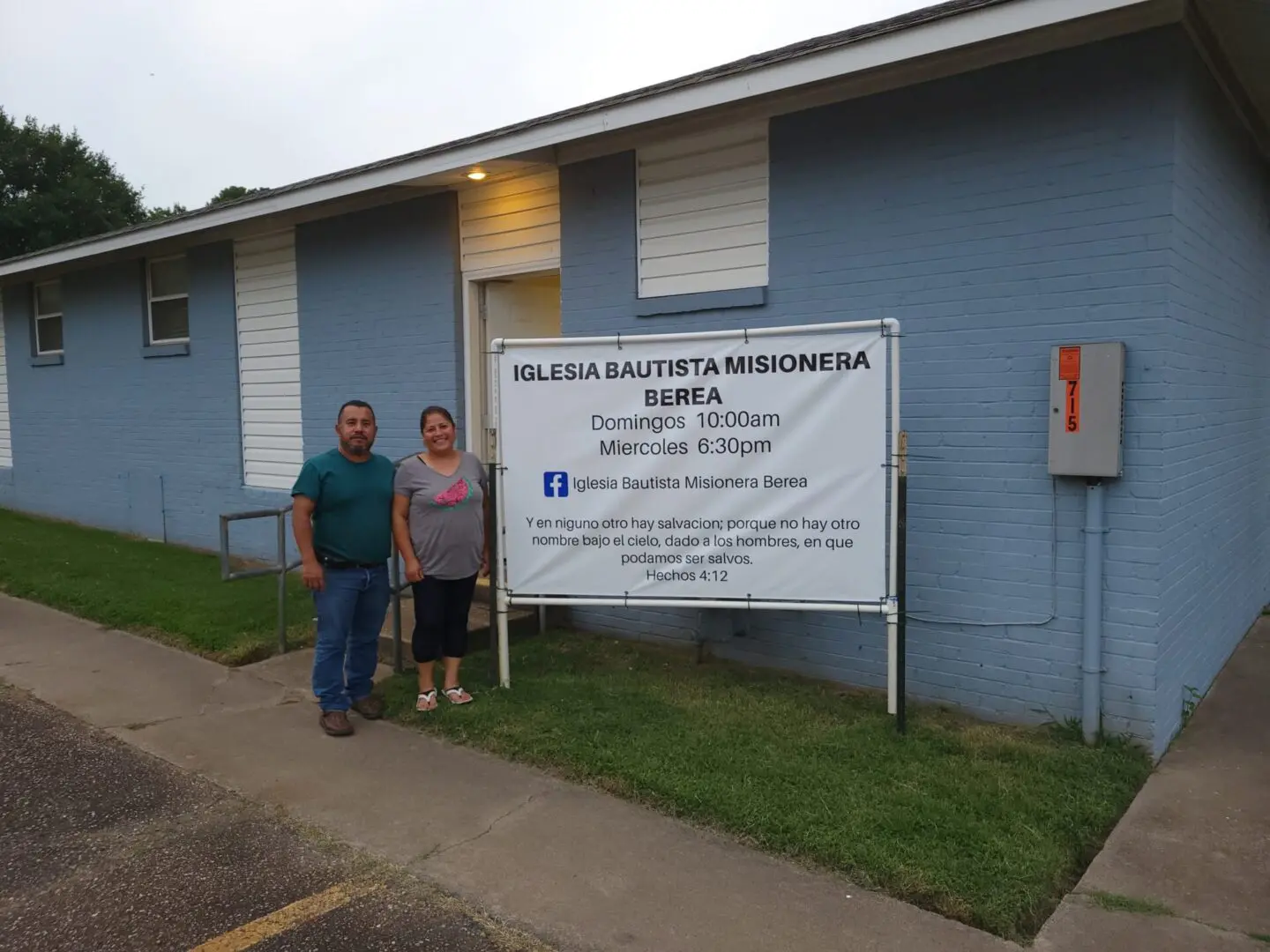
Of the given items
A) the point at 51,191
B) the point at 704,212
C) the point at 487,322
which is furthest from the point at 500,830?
the point at 51,191

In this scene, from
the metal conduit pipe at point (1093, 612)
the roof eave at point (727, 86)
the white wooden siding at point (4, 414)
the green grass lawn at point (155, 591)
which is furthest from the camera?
the white wooden siding at point (4, 414)

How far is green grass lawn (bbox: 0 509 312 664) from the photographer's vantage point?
22.9ft

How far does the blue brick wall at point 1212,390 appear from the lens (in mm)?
4859

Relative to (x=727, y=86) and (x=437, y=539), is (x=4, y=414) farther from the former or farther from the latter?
(x=727, y=86)

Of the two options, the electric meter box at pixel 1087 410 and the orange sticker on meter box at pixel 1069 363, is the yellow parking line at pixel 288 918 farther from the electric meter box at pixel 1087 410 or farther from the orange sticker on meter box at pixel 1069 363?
the orange sticker on meter box at pixel 1069 363

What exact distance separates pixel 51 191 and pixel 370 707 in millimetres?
31960

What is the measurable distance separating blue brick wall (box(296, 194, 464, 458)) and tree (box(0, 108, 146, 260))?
25.6m

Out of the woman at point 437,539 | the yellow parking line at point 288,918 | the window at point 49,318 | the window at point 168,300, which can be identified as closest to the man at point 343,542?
the woman at point 437,539

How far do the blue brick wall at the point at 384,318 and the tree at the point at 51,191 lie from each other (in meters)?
25.6

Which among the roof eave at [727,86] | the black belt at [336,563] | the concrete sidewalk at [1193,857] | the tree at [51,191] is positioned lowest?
the concrete sidewalk at [1193,857]

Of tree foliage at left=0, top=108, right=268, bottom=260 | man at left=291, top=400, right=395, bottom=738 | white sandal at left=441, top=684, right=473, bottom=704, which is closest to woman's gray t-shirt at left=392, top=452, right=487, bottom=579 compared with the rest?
man at left=291, top=400, right=395, bottom=738

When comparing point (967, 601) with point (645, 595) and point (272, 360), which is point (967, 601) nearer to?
point (645, 595)

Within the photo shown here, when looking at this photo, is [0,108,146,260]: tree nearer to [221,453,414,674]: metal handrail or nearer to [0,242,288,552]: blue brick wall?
[0,242,288,552]: blue brick wall

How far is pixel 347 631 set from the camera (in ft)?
17.7
